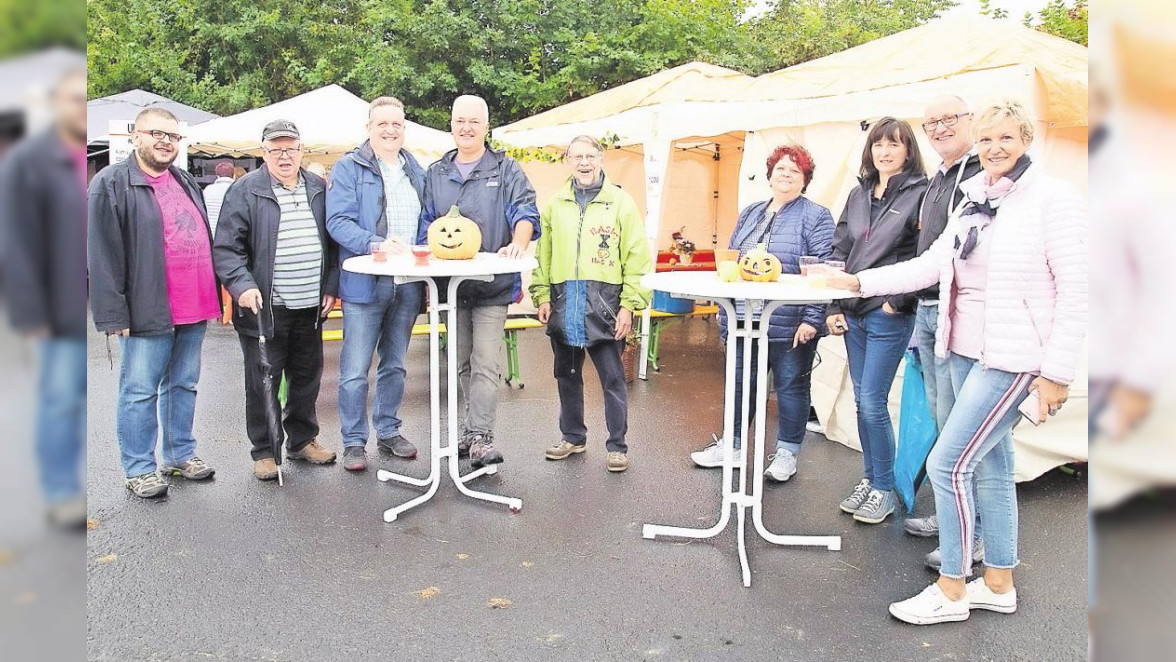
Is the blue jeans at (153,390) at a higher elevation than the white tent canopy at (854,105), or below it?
below

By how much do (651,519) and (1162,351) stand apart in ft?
12.3

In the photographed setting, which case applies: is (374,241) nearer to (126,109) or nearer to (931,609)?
(931,609)

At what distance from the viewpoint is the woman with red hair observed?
4363mm

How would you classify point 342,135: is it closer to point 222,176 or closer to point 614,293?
point 222,176

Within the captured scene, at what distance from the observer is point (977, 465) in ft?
10.4

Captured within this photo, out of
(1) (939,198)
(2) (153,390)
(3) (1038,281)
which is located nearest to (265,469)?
(2) (153,390)

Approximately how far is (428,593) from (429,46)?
55.6 ft

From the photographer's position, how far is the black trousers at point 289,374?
15.5 feet

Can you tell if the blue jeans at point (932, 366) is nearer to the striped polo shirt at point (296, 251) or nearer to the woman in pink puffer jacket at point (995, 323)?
the woman in pink puffer jacket at point (995, 323)

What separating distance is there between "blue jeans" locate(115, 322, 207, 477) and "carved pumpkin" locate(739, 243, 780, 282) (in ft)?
9.60

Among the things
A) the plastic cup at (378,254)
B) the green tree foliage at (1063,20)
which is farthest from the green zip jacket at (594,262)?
the green tree foliage at (1063,20)

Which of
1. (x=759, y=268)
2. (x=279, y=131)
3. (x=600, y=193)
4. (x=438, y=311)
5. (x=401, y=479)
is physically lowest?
(x=401, y=479)

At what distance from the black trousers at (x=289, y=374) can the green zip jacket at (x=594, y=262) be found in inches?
55.9

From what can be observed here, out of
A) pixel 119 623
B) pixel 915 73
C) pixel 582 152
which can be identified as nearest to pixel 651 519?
pixel 582 152
